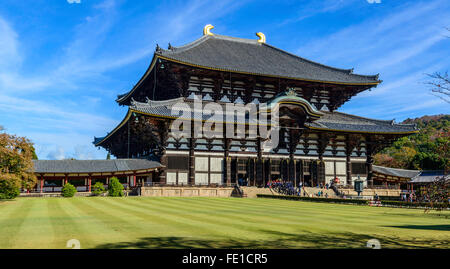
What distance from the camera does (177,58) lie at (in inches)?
1604

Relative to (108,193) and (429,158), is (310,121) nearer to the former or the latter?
(108,193)

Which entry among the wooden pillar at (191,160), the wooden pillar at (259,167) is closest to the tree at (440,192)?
the wooden pillar at (191,160)

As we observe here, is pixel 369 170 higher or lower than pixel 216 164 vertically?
lower

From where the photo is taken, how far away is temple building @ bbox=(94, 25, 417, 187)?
4084 centimetres

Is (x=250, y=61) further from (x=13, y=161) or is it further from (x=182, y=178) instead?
(x=13, y=161)

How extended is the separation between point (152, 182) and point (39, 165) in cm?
1111

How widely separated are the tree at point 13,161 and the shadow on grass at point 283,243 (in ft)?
69.4

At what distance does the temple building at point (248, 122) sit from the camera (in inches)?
1608

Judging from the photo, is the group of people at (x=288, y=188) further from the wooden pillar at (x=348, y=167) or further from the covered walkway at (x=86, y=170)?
the covered walkway at (x=86, y=170)

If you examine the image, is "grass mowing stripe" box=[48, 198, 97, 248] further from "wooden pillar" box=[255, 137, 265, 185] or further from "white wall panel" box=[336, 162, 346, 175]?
"white wall panel" box=[336, 162, 346, 175]

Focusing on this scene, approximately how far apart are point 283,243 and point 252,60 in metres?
42.6

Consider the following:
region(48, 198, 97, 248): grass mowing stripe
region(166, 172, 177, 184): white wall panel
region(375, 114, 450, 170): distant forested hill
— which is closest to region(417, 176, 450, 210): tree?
region(48, 198, 97, 248): grass mowing stripe

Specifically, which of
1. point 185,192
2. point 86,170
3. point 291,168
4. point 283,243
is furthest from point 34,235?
point 291,168

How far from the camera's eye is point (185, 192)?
128ft
